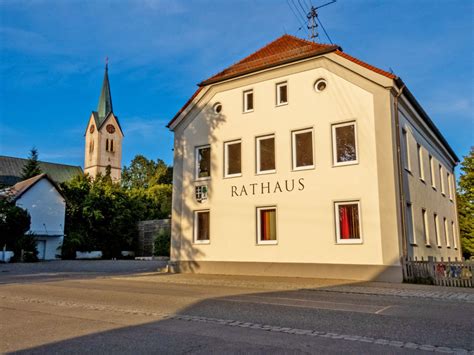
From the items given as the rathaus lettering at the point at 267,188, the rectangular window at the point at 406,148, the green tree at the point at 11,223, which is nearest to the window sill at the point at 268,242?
the rathaus lettering at the point at 267,188

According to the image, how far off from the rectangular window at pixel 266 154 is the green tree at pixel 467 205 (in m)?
26.3

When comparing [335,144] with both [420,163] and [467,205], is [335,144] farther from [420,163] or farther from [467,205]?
[467,205]

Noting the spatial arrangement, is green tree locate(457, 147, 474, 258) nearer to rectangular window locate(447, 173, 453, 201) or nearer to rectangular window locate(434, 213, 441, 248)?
rectangular window locate(447, 173, 453, 201)

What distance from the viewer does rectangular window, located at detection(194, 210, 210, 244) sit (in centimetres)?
1966

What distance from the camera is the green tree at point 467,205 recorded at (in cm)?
3700

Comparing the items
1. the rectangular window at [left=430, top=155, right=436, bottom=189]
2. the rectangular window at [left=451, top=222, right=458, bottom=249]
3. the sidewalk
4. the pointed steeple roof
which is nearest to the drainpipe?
the sidewalk

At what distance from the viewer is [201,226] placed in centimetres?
1997

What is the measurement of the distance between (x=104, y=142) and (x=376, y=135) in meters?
78.8

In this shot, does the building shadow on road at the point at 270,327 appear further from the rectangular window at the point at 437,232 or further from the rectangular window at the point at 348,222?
the rectangular window at the point at 437,232

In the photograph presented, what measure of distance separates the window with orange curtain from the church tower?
75.3 meters

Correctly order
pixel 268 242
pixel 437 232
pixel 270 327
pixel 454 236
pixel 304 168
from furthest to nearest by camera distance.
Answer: pixel 454 236
pixel 437 232
pixel 268 242
pixel 304 168
pixel 270 327

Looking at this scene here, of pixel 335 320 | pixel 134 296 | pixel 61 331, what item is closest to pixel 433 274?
pixel 335 320

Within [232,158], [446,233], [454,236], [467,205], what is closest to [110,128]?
[467,205]

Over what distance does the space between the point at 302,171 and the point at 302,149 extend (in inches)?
38.7
